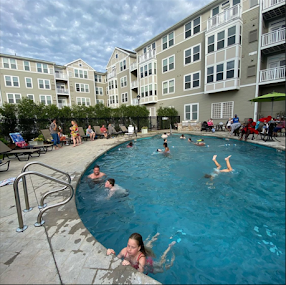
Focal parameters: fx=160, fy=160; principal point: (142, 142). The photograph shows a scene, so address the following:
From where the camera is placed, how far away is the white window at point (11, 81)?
23516 mm

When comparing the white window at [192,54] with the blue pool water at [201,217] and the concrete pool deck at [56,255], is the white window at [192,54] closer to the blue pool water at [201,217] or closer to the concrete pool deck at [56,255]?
the blue pool water at [201,217]

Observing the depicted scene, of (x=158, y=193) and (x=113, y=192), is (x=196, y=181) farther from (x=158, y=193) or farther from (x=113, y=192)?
(x=113, y=192)

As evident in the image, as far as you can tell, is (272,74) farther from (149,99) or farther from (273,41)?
(149,99)

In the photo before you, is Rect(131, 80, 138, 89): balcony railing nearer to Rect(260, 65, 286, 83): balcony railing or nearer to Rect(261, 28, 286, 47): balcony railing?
Rect(261, 28, 286, 47): balcony railing

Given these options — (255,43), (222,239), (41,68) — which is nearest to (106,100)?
(41,68)

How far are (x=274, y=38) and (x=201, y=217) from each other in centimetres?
1684

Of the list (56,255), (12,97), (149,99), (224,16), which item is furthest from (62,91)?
(56,255)

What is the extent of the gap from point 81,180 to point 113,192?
1.17 metres

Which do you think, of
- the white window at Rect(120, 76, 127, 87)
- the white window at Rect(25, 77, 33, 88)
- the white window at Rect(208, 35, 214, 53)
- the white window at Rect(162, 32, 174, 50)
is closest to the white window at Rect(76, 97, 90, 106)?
the white window at Rect(25, 77, 33, 88)

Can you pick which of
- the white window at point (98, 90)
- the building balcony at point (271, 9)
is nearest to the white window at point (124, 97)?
the white window at point (98, 90)

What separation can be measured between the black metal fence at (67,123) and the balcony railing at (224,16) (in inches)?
410

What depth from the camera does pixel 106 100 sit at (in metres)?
35.8

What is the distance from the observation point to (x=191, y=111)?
2008 centimetres

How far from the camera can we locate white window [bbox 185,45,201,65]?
18.4m
